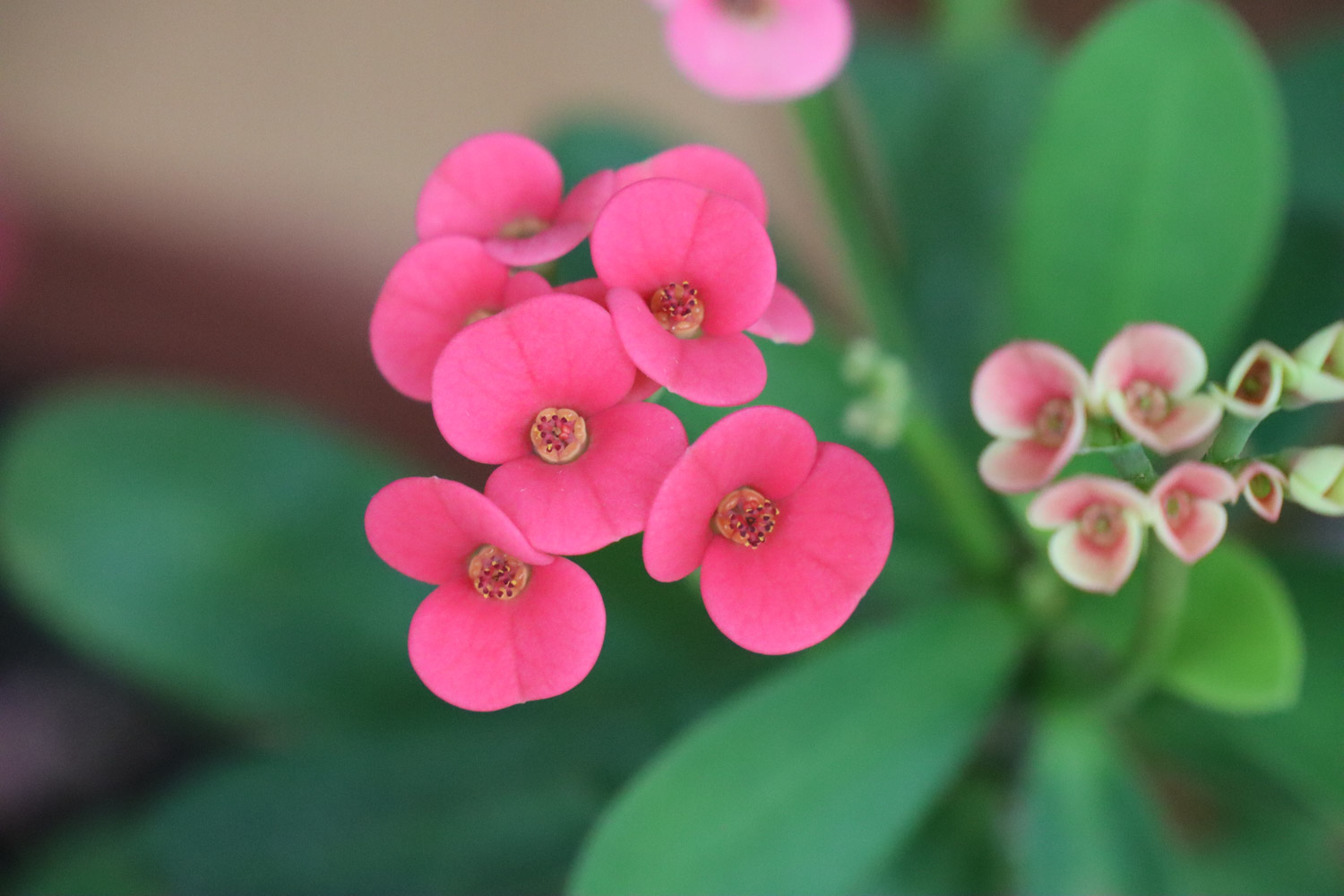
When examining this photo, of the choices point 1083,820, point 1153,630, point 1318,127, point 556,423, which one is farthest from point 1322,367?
point 1318,127

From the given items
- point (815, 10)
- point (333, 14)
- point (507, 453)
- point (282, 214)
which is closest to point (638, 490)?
point (507, 453)

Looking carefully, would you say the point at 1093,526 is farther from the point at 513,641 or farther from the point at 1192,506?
the point at 513,641

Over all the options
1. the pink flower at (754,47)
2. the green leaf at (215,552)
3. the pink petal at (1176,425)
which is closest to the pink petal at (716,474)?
the pink petal at (1176,425)

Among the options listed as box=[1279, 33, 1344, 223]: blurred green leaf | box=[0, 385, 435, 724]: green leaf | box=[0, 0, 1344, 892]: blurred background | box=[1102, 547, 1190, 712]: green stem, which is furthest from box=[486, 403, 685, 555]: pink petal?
box=[1279, 33, 1344, 223]: blurred green leaf

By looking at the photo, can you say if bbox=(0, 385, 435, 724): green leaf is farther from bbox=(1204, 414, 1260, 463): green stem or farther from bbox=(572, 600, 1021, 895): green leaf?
bbox=(1204, 414, 1260, 463): green stem

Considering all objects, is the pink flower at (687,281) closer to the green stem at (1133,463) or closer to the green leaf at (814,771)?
the green stem at (1133,463)

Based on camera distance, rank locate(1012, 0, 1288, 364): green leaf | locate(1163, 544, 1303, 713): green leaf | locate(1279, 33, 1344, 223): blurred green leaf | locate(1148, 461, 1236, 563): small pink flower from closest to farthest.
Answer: locate(1148, 461, 1236, 563): small pink flower, locate(1163, 544, 1303, 713): green leaf, locate(1012, 0, 1288, 364): green leaf, locate(1279, 33, 1344, 223): blurred green leaf
